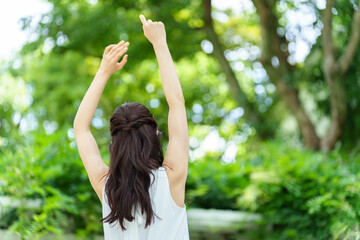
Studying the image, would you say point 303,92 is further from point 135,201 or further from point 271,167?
point 135,201

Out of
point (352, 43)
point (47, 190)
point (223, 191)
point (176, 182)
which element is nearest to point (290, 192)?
point (223, 191)

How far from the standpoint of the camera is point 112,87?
1045 cm

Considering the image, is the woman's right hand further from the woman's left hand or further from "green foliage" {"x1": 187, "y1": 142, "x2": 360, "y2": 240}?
"green foliage" {"x1": 187, "y1": 142, "x2": 360, "y2": 240}

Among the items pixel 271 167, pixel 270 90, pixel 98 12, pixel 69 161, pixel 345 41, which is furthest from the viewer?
pixel 270 90

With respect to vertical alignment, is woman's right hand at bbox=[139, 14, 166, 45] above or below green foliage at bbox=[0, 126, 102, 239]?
above

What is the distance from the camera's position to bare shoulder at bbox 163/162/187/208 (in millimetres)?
1742

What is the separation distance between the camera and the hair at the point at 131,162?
1.73 meters

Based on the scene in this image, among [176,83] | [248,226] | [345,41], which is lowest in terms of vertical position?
[248,226]

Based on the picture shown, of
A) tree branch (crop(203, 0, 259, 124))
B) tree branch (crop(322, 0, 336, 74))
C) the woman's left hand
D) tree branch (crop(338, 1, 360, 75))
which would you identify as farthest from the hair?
tree branch (crop(203, 0, 259, 124))

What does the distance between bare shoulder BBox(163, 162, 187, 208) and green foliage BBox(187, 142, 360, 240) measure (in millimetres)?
2661

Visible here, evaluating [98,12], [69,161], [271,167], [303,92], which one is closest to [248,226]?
[271,167]

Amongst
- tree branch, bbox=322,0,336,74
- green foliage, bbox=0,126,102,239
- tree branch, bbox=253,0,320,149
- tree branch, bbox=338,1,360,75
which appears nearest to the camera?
green foliage, bbox=0,126,102,239

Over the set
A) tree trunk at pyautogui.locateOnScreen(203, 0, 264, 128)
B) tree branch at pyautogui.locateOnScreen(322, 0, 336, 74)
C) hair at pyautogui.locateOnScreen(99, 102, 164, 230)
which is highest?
hair at pyautogui.locateOnScreen(99, 102, 164, 230)

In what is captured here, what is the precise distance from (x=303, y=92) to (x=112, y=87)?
180 inches
